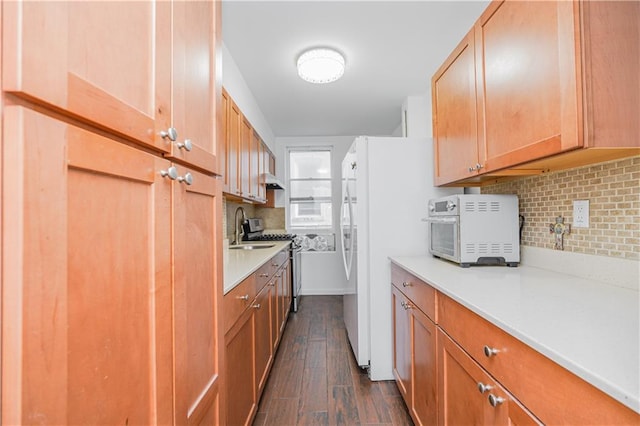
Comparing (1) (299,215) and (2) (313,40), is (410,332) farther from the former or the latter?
(1) (299,215)

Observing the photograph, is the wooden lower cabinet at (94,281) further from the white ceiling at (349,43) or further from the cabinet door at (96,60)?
the white ceiling at (349,43)

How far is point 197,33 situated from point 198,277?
2.39 feet

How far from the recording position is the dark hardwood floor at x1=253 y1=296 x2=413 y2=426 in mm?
1767

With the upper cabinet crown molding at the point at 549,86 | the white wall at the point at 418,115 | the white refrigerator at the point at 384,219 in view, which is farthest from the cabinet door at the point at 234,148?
the white wall at the point at 418,115

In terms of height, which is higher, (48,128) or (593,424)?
(48,128)

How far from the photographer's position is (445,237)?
5.97ft

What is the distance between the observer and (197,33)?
0.90 m

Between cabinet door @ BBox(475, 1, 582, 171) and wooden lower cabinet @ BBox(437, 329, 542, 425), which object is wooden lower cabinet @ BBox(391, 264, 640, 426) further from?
cabinet door @ BBox(475, 1, 582, 171)

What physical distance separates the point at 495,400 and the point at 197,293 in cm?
90

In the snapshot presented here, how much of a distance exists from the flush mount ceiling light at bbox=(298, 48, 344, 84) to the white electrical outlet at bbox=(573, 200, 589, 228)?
189cm

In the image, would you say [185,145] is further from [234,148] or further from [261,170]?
[261,170]

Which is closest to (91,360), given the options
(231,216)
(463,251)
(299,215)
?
(463,251)

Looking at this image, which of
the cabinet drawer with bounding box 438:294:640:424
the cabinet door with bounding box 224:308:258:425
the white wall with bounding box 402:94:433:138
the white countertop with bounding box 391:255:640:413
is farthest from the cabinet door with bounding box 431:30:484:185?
the cabinet door with bounding box 224:308:258:425

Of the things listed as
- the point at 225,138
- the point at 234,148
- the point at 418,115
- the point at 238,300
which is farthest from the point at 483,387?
the point at 418,115
